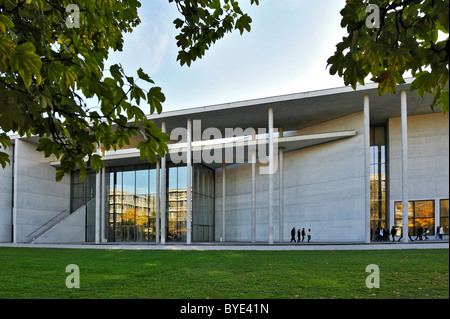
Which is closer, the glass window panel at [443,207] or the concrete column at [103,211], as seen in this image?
the glass window panel at [443,207]

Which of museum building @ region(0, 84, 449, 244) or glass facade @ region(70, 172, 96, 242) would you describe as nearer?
museum building @ region(0, 84, 449, 244)

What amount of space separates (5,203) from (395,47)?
135 feet

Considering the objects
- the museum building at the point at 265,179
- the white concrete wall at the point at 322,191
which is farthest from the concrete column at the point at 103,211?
the white concrete wall at the point at 322,191

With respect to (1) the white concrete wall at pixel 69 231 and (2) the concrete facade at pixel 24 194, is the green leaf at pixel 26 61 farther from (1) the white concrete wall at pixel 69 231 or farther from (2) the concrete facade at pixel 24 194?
(2) the concrete facade at pixel 24 194

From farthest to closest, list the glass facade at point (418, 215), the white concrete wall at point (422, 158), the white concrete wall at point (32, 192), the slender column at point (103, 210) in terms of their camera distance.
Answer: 1. the slender column at point (103, 210)
2. the white concrete wall at point (32, 192)
3. the glass facade at point (418, 215)
4. the white concrete wall at point (422, 158)

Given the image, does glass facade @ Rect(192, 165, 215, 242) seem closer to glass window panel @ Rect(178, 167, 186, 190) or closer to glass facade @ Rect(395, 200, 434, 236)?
glass window panel @ Rect(178, 167, 186, 190)

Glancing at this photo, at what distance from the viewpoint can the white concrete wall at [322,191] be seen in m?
29.0

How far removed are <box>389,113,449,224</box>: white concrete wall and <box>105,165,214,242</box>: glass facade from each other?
19015 mm

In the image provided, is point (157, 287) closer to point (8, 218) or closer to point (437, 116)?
point (437, 116)

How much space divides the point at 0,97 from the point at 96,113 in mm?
998

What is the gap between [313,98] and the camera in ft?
88.2

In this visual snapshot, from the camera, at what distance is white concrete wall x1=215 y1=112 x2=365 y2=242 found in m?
29.0

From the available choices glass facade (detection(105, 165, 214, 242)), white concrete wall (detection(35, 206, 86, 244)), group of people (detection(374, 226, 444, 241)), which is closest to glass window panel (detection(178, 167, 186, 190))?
glass facade (detection(105, 165, 214, 242))

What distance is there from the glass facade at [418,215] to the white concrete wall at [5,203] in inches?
1429
